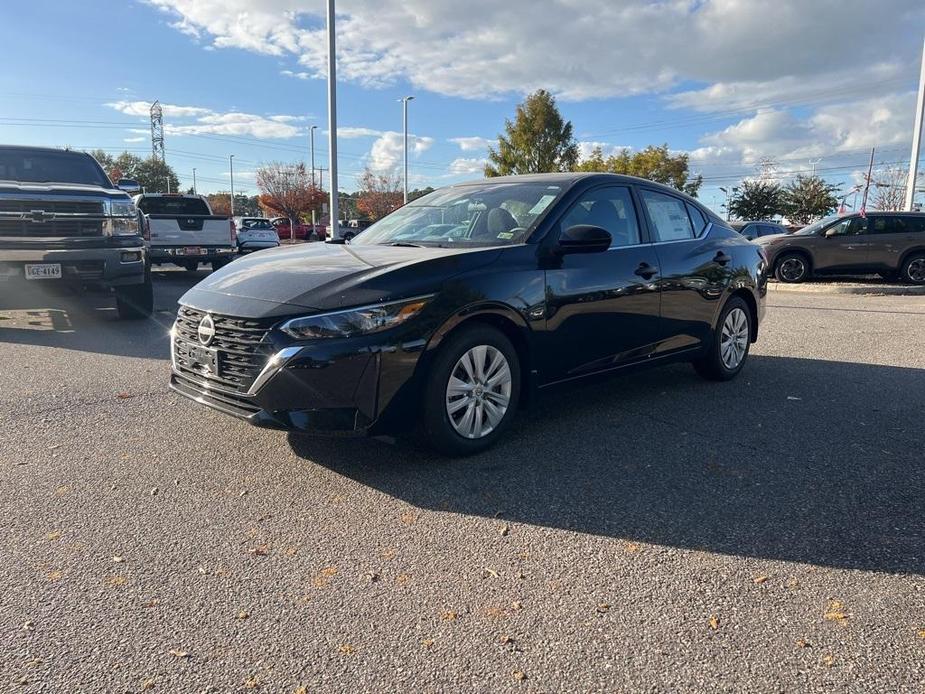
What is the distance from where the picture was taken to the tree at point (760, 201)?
53.4 meters

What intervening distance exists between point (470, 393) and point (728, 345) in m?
3.08

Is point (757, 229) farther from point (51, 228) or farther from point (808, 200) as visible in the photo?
point (808, 200)

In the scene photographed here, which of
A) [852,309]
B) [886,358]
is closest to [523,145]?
[852,309]

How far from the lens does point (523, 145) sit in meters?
36.5

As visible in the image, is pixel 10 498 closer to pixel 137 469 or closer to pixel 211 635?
pixel 137 469

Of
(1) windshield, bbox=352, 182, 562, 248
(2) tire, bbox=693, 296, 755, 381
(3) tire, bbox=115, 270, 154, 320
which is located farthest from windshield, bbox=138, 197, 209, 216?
(2) tire, bbox=693, 296, 755, 381

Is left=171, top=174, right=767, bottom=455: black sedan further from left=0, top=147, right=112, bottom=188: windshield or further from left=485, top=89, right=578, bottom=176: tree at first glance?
left=485, top=89, right=578, bottom=176: tree

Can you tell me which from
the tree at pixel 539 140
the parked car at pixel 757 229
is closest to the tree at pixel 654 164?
the tree at pixel 539 140

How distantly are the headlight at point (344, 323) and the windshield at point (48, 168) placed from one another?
23.7ft

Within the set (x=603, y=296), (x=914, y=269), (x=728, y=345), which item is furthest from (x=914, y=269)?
(x=603, y=296)

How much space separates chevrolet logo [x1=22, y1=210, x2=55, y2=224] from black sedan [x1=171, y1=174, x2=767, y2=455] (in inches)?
177

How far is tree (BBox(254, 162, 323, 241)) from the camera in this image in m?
63.4

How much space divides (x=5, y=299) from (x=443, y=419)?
630cm

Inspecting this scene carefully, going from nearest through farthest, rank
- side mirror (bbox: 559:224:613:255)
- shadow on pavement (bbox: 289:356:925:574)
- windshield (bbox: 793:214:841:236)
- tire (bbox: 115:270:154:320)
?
shadow on pavement (bbox: 289:356:925:574)
side mirror (bbox: 559:224:613:255)
tire (bbox: 115:270:154:320)
windshield (bbox: 793:214:841:236)
